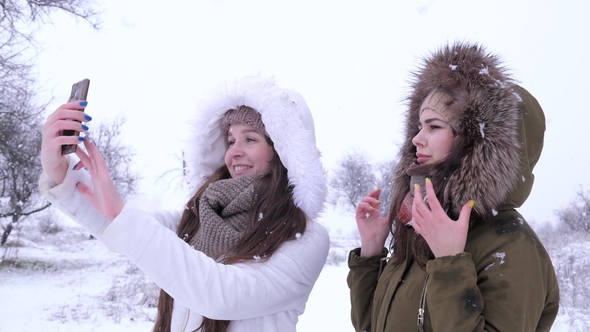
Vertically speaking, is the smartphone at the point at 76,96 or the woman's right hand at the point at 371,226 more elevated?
the smartphone at the point at 76,96

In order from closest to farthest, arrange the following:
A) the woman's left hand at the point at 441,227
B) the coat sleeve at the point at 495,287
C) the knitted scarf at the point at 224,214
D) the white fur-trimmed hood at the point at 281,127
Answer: the coat sleeve at the point at 495,287 → the woman's left hand at the point at 441,227 → the knitted scarf at the point at 224,214 → the white fur-trimmed hood at the point at 281,127

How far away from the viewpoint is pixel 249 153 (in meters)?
2.41

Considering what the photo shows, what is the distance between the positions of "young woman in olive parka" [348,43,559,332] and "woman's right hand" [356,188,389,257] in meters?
0.05

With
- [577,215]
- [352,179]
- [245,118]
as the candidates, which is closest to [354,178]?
[352,179]

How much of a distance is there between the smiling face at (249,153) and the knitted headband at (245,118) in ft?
0.08

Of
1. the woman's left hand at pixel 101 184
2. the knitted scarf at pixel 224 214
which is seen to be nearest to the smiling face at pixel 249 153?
the knitted scarf at pixel 224 214

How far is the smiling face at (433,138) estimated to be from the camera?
1.85 metres

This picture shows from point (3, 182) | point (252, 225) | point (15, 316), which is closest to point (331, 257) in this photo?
point (15, 316)

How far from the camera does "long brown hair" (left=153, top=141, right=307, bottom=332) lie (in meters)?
2.01

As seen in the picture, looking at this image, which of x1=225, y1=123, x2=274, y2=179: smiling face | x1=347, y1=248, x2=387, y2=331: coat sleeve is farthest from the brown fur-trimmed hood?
x1=225, y1=123, x2=274, y2=179: smiling face

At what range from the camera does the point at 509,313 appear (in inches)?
57.8

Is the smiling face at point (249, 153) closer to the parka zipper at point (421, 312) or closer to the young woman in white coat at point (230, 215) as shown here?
the young woman in white coat at point (230, 215)

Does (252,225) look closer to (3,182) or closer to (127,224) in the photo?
(127,224)

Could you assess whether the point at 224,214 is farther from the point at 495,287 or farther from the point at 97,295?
the point at 97,295
